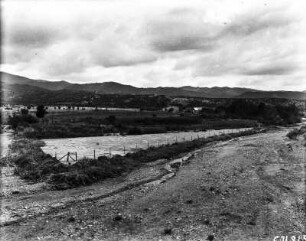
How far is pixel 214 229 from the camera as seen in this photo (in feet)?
80.8

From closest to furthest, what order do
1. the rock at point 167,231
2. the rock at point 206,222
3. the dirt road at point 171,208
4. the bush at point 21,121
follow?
the rock at point 167,231, the dirt road at point 171,208, the rock at point 206,222, the bush at point 21,121

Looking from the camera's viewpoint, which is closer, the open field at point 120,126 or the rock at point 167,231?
the rock at point 167,231

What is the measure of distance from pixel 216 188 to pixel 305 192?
26.7ft

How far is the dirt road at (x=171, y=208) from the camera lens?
23.9 metres

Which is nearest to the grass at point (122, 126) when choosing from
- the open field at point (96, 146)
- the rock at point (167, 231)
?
the open field at point (96, 146)

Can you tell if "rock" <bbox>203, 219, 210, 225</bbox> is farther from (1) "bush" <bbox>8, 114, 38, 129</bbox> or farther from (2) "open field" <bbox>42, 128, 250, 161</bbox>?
(1) "bush" <bbox>8, 114, 38, 129</bbox>

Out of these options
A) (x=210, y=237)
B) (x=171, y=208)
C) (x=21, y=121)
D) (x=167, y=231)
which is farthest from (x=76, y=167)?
(x=21, y=121)

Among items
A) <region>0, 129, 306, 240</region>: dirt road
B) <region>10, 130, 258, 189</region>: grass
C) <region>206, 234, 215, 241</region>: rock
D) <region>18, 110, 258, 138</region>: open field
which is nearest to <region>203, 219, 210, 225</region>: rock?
<region>0, 129, 306, 240</region>: dirt road

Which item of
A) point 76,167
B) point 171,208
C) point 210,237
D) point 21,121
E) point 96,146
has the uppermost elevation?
point 21,121

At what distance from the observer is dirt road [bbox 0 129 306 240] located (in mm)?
23938

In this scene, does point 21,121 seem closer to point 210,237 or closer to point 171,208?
A: point 171,208

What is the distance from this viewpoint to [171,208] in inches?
1132

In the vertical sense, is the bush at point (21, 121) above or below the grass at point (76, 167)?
above

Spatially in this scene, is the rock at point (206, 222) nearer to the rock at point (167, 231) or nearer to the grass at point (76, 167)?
the rock at point (167, 231)
